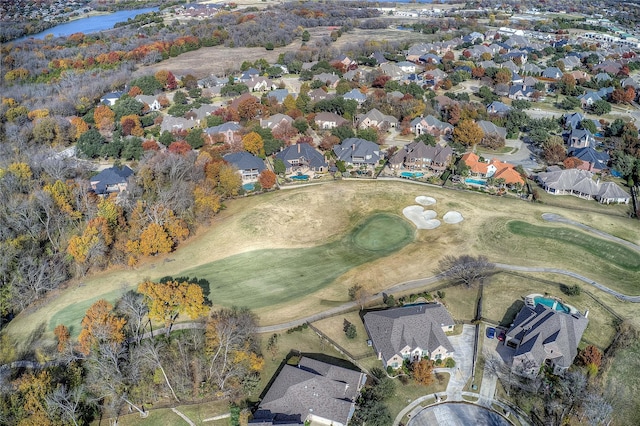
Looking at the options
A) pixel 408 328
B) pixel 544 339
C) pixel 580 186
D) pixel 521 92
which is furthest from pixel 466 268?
pixel 521 92

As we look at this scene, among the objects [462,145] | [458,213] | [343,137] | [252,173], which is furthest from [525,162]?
[252,173]

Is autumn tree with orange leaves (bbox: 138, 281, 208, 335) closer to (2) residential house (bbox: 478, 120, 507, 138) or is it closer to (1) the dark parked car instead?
(1) the dark parked car

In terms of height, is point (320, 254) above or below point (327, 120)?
below

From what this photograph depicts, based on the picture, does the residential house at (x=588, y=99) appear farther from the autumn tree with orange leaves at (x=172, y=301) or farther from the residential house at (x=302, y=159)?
the autumn tree with orange leaves at (x=172, y=301)

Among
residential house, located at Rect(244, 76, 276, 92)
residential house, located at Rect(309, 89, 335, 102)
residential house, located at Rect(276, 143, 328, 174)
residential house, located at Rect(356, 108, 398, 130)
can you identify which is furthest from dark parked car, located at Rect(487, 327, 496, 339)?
residential house, located at Rect(244, 76, 276, 92)

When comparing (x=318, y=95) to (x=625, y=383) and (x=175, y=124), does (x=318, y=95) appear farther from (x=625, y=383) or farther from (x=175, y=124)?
(x=625, y=383)
